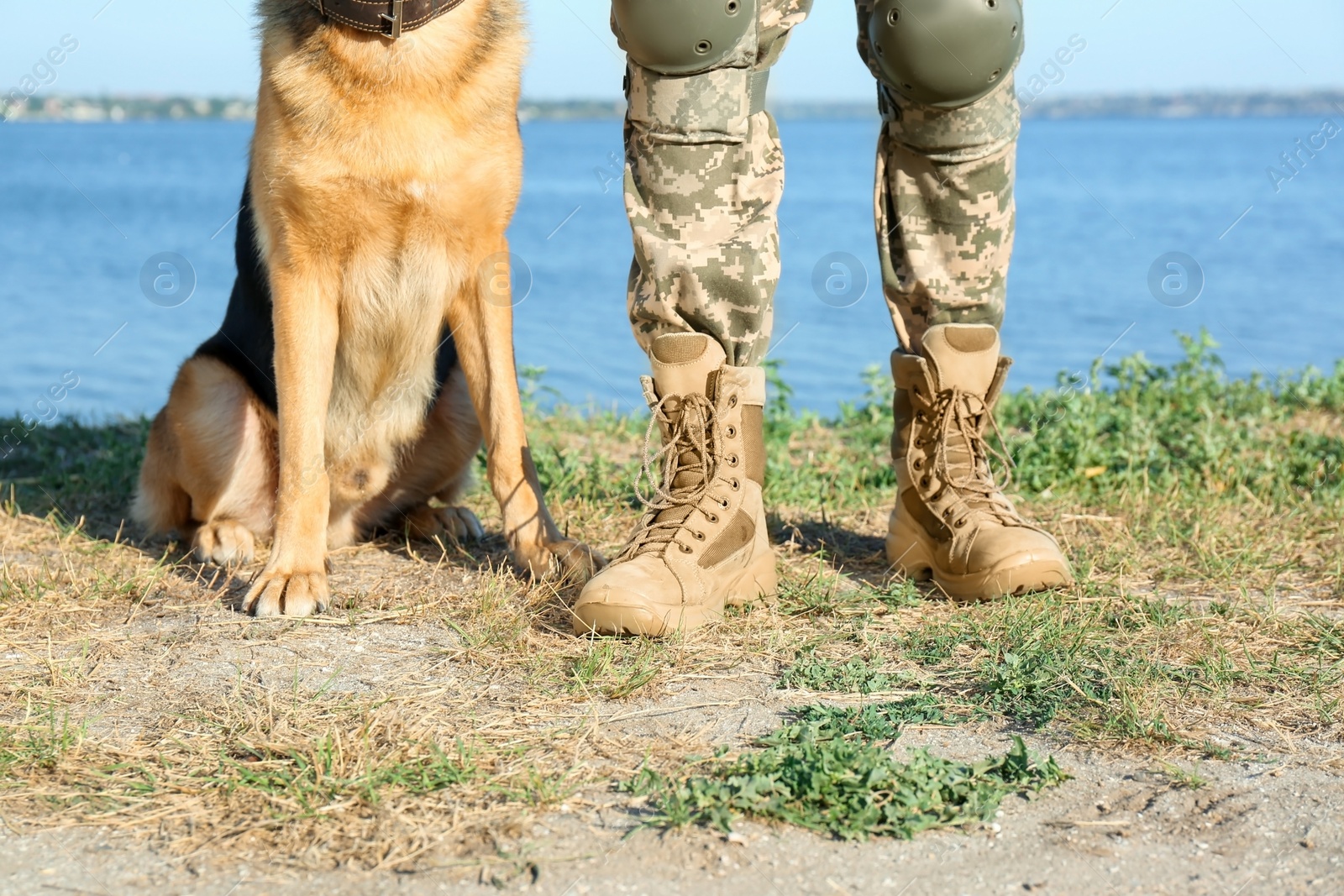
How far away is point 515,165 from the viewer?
249cm

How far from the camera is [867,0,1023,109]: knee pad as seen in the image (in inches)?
88.7

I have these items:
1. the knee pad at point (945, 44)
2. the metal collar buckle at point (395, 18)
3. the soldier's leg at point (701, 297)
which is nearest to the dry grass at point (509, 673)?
the soldier's leg at point (701, 297)

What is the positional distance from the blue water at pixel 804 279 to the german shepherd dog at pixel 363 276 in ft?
1.25

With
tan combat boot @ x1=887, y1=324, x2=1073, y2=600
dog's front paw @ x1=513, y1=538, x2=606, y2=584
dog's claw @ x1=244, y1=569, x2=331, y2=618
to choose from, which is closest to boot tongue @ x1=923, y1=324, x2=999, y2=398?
tan combat boot @ x1=887, y1=324, x2=1073, y2=600

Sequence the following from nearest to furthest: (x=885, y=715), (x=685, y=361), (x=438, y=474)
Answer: (x=885, y=715)
(x=685, y=361)
(x=438, y=474)

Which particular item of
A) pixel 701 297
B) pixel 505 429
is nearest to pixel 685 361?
pixel 701 297

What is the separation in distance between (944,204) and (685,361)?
67 centimetres

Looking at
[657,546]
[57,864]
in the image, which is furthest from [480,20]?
[57,864]

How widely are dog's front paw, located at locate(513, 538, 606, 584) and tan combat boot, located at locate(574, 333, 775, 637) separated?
20 centimetres

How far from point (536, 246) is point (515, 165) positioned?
11134 millimetres

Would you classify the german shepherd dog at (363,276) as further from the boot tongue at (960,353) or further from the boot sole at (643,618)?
the boot tongue at (960,353)

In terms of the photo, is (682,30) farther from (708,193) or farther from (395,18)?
(395,18)

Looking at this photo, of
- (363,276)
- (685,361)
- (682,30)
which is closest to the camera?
(682,30)

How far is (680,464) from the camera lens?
244 cm
